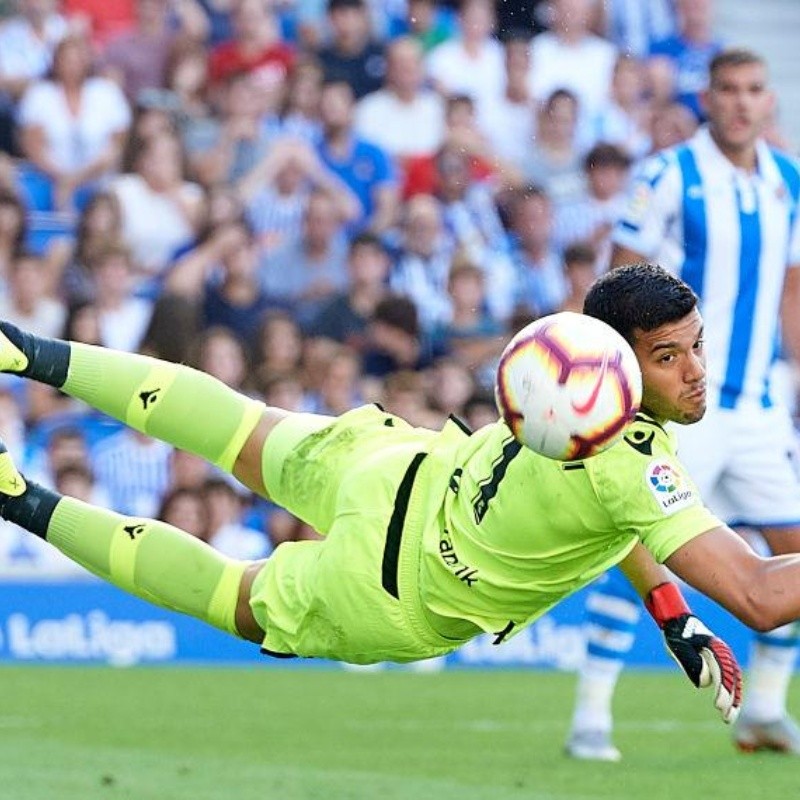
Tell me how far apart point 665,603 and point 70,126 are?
9101 mm

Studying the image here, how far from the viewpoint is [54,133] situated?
1413cm

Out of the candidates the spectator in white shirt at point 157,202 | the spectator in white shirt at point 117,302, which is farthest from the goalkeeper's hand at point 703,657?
the spectator in white shirt at point 157,202

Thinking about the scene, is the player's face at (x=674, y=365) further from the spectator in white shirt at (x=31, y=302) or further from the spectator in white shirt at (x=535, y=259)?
the spectator in white shirt at (x=535, y=259)

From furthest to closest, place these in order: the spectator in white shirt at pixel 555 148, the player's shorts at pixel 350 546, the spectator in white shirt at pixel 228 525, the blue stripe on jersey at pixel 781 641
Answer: the spectator in white shirt at pixel 555 148 < the spectator in white shirt at pixel 228 525 < the blue stripe on jersey at pixel 781 641 < the player's shorts at pixel 350 546

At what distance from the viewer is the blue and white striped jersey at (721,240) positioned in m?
8.36

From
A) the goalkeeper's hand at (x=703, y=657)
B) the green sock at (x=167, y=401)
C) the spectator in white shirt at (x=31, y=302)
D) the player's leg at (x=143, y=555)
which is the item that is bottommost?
the spectator in white shirt at (x=31, y=302)

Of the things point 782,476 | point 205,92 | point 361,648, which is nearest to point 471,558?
point 361,648

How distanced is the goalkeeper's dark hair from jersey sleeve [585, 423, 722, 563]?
0.29m

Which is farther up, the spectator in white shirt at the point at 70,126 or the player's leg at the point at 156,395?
the player's leg at the point at 156,395

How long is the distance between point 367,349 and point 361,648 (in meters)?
7.64

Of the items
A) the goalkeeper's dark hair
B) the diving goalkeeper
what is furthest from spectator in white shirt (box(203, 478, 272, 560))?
the goalkeeper's dark hair

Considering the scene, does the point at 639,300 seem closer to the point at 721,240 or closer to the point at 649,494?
the point at 649,494

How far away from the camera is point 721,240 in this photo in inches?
331

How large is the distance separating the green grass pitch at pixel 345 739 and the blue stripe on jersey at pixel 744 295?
159 centimetres
